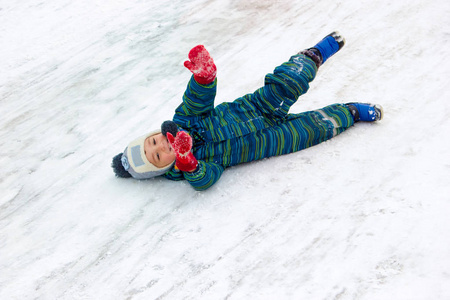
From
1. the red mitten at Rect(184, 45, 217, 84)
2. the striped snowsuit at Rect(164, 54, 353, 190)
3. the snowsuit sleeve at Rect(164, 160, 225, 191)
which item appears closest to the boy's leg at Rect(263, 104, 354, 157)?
the striped snowsuit at Rect(164, 54, 353, 190)

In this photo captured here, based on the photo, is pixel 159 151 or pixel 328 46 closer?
pixel 159 151

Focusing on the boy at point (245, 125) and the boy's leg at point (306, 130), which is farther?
the boy's leg at point (306, 130)

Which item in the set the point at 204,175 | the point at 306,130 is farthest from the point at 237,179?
the point at 306,130

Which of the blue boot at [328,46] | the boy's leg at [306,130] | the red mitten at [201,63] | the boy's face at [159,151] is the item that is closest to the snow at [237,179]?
the boy's leg at [306,130]

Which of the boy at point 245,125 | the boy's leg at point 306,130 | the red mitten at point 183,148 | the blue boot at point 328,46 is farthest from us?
the blue boot at point 328,46

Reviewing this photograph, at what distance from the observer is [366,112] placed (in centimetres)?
204

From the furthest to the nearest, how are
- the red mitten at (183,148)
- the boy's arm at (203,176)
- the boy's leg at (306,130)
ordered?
the boy's leg at (306,130)
the boy's arm at (203,176)
the red mitten at (183,148)

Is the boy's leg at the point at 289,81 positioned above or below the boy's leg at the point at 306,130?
above

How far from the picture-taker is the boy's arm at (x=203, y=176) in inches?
70.1

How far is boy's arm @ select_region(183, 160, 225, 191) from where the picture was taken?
5.84ft

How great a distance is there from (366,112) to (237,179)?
76cm

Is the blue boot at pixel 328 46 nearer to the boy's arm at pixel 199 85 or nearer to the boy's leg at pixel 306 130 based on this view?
the boy's leg at pixel 306 130

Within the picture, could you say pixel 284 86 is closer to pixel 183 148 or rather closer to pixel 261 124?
pixel 261 124

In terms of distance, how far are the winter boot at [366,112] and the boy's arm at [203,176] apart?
0.78 m
